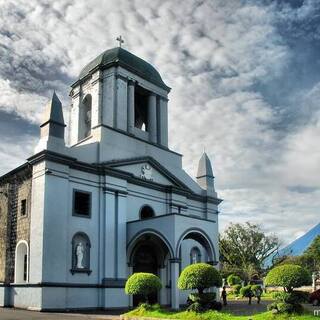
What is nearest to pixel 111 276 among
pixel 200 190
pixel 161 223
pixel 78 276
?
pixel 78 276

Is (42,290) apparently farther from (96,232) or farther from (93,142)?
(93,142)

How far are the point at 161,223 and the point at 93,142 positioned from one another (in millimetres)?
6560

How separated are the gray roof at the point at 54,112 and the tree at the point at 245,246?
147ft

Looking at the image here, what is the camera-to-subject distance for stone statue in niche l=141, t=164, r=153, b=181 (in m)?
29.8

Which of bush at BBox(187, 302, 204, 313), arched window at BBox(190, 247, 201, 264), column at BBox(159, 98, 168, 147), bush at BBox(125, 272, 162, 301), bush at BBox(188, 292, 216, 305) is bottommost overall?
bush at BBox(187, 302, 204, 313)

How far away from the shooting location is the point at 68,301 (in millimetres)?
23531

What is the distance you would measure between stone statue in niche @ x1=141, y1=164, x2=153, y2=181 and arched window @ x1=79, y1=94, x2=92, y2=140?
4.65 metres

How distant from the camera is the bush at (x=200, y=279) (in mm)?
18172

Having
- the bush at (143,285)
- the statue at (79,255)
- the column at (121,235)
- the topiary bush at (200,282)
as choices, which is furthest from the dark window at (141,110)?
the topiary bush at (200,282)

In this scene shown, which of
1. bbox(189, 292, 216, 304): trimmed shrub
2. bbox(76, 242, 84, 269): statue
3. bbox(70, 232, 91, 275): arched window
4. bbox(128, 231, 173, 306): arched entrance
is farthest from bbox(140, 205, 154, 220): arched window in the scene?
bbox(189, 292, 216, 304): trimmed shrub

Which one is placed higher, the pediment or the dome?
the dome

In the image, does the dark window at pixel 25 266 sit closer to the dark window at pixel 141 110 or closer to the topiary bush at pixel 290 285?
the dark window at pixel 141 110

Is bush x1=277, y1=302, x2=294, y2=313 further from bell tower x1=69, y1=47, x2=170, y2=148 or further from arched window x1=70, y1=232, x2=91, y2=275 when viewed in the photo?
bell tower x1=69, y1=47, x2=170, y2=148

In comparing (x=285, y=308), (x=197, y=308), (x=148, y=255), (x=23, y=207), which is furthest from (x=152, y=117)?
(x=285, y=308)
